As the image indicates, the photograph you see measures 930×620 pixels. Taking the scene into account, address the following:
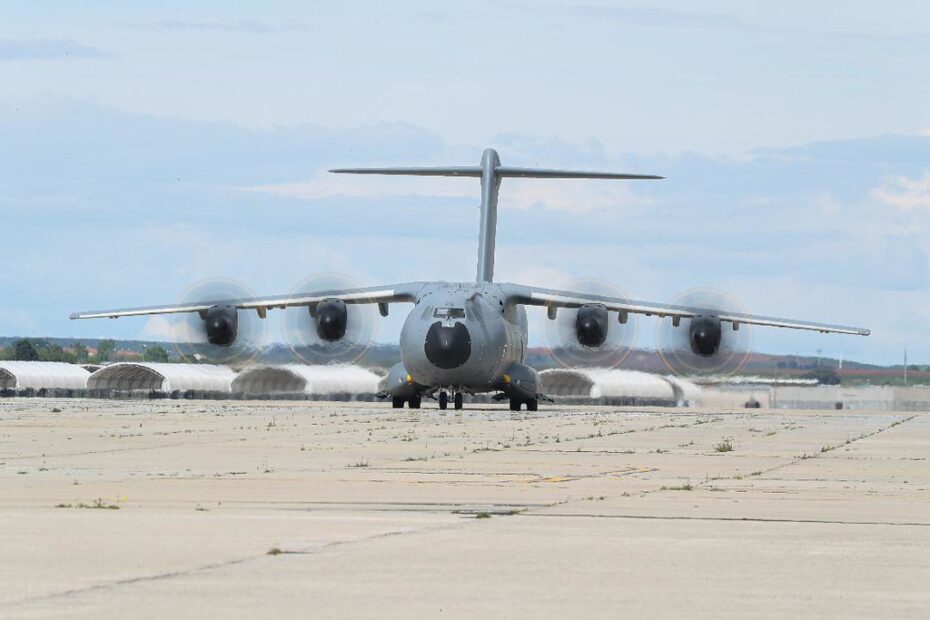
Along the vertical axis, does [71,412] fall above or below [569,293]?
below

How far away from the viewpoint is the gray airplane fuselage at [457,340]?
49281mm

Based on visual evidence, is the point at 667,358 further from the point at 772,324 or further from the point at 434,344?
the point at 434,344

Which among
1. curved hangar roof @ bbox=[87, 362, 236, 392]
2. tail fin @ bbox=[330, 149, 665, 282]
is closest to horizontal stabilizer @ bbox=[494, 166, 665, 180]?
tail fin @ bbox=[330, 149, 665, 282]

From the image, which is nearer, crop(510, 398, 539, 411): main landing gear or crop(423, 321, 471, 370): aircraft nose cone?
crop(423, 321, 471, 370): aircraft nose cone

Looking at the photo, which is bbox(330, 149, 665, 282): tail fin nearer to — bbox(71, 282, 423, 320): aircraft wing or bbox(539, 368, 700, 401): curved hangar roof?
bbox(71, 282, 423, 320): aircraft wing

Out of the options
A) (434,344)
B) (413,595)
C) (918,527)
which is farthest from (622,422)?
(413,595)

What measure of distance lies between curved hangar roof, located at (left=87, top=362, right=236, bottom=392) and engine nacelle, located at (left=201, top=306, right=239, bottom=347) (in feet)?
94.9

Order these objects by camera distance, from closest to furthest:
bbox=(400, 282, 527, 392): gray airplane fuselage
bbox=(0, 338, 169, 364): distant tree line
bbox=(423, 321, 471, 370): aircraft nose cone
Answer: bbox=(423, 321, 471, 370): aircraft nose cone → bbox=(400, 282, 527, 392): gray airplane fuselage → bbox=(0, 338, 169, 364): distant tree line

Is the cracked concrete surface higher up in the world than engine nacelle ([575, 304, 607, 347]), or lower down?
lower down

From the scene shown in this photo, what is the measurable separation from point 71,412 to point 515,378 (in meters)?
14.7

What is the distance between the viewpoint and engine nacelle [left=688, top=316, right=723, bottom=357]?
5606 centimetres

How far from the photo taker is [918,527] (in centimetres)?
1502

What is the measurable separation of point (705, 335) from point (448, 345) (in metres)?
10.8

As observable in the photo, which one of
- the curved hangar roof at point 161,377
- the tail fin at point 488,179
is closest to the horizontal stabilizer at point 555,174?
the tail fin at point 488,179
